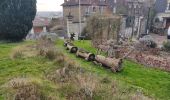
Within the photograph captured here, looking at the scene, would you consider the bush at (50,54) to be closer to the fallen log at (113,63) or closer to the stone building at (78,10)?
the fallen log at (113,63)

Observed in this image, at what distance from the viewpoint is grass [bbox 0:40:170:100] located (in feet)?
33.7

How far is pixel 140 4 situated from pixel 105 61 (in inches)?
1658

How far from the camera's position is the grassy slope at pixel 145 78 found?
11.5 meters

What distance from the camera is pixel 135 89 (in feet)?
36.8

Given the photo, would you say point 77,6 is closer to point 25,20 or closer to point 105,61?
point 25,20

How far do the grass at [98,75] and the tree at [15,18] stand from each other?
26.4 feet

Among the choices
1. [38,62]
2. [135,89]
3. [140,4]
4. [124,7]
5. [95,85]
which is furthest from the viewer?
[140,4]

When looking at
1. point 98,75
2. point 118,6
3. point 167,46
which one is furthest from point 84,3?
point 98,75

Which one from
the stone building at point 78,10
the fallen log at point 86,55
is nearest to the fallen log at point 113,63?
the fallen log at point 86,55

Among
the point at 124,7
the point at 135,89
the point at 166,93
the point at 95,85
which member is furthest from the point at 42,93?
the point at 124,7

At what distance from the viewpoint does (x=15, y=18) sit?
24094 mm

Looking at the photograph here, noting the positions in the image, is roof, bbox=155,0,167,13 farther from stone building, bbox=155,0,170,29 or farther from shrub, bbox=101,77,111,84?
shrub, bbox=101,77,111,84

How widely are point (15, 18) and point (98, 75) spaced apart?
13866mm

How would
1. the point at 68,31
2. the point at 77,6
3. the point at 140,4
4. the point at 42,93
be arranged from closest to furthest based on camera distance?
the point at 42,93 → the point at 68,31 → the point at 77,6 → the point at 140,4
